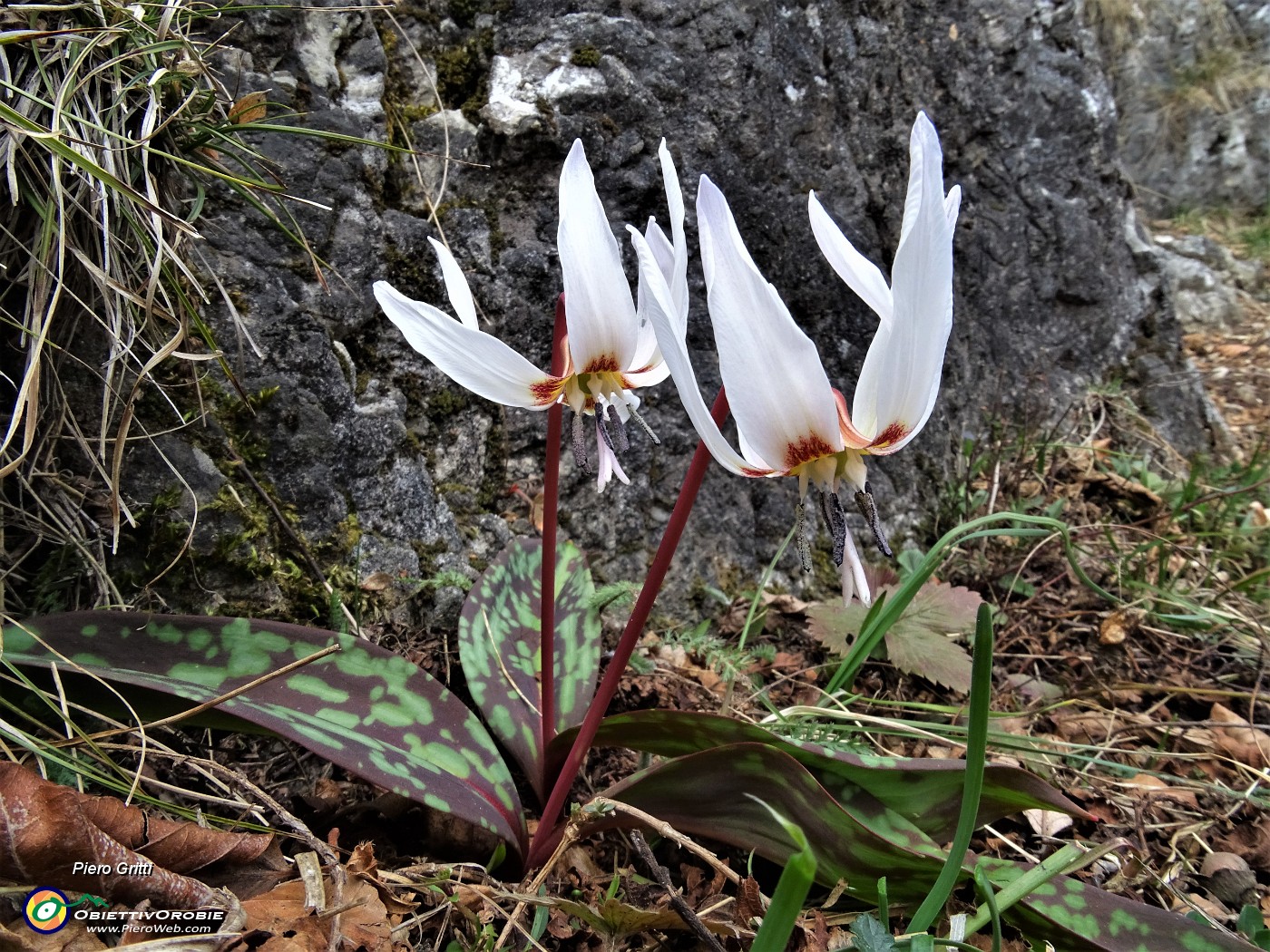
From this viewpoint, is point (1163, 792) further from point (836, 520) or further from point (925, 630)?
point (836, 520)

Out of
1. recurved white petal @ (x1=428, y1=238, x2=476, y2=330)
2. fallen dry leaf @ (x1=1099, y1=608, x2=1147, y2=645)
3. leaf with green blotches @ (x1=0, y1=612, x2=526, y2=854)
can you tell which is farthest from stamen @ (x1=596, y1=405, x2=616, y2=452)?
fallen dry leaf @ (x1=1099, y1=608, x2=1147, y2=645)

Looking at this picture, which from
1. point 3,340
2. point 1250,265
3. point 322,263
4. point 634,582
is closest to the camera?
point 3,340

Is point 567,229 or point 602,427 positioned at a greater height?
point 567,229

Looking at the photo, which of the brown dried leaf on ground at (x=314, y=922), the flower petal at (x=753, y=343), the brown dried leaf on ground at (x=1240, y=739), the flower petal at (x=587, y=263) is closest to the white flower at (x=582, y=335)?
the flower petal at (x=587, y=263)

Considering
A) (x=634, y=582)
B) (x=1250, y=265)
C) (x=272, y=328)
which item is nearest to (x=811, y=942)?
(x=634, y=582)

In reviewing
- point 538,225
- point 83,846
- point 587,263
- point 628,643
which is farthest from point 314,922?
point 538,225

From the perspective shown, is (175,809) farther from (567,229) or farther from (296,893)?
(567,229)
